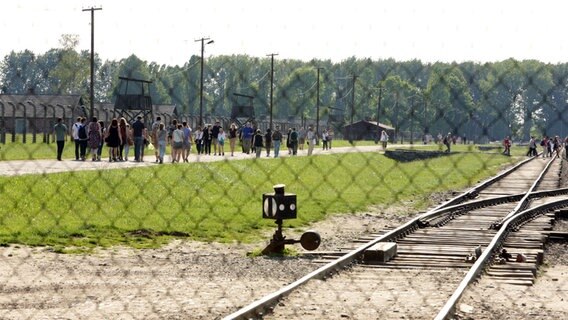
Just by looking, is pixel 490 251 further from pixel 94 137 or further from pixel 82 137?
pixel 82 137

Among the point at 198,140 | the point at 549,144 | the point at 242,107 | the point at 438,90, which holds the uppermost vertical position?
the point at 438,90

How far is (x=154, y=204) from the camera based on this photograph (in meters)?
20.9

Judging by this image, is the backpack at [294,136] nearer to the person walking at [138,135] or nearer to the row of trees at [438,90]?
the person walking at [138,135]

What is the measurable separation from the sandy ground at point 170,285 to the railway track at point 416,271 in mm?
171

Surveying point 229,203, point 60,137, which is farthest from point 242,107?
point 60,137

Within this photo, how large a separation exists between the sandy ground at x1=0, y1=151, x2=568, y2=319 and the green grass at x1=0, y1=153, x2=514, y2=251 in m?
1.13

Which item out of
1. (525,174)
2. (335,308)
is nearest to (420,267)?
(335,308)

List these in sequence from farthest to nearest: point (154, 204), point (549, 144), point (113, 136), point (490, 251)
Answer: point (549, 144)
point (113, 136)
point (154, 204)
point (490, 251)

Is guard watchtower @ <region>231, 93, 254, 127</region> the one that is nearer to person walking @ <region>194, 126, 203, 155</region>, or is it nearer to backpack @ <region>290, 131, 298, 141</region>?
person walking @ <region>194, 126, 203, 155</region>

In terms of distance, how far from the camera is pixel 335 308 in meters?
10.4

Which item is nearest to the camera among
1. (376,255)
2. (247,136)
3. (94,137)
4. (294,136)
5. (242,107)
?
(376,255)

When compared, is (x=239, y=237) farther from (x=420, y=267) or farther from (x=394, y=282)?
(x=394, y=282)

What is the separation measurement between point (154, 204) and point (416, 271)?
322 inches

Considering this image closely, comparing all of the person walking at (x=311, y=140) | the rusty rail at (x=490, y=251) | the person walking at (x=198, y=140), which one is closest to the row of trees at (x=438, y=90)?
the rusty rail at (x=490, y=251)
